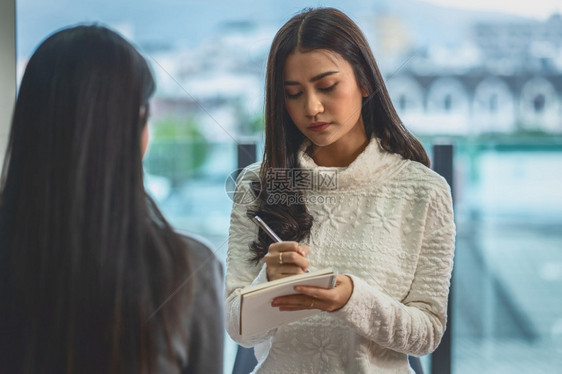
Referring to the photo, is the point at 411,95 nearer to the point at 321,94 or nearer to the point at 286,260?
the point at 321,94

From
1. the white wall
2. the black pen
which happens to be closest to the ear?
the black pen

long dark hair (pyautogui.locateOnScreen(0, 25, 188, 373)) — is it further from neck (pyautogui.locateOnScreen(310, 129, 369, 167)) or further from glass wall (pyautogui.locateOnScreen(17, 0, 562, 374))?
neck (pyautogui.locateOnScreen(310, 129, 369, 167))

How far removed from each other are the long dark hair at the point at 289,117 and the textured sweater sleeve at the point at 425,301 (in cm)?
10

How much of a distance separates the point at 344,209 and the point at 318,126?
0.43ft

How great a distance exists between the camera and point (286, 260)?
0.90 metres

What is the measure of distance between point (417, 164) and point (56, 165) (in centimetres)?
50

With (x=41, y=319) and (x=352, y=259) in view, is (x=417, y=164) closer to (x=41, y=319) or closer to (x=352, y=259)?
(x=352, y=259)

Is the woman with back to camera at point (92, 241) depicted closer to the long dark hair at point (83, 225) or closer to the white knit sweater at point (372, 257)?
the long dark hair at point (83, 225)

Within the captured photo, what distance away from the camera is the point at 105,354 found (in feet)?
2.88

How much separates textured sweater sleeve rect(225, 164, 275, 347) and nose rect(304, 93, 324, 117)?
0.43ft

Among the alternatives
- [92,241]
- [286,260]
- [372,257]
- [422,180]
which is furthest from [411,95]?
[92,241]

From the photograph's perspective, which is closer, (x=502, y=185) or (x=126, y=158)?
(x=126, y=158)

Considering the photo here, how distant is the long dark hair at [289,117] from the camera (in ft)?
3.13

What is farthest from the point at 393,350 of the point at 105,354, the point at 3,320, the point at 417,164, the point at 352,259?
the point at 3,320
